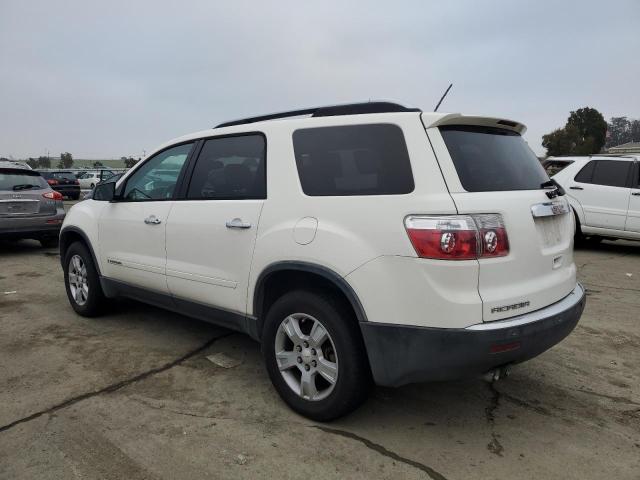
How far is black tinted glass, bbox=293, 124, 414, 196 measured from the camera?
265 cm

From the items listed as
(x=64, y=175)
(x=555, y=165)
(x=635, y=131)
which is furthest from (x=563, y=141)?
(x=555, y=165)

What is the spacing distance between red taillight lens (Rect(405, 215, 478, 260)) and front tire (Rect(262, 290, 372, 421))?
0.62 metres

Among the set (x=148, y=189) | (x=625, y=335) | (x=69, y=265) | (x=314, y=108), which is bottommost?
(x=625, y=335)

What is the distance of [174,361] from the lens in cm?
393

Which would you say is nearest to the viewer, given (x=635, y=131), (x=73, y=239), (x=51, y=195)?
(x=73, y=239)

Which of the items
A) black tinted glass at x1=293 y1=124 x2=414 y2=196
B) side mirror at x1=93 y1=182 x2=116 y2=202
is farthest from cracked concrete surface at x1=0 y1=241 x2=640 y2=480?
black tinted glass at x1=293 y1=124 x2=414 y2=196

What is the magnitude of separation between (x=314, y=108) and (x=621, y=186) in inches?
307

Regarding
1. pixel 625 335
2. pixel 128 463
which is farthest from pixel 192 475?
pixel 625 335

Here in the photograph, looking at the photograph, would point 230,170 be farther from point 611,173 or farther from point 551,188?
point 611,173

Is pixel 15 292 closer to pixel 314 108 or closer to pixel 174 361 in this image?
pixel 174 361

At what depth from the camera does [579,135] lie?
61.9m

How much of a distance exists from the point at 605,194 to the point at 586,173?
555 millimetres

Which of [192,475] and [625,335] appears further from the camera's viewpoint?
[625,335]

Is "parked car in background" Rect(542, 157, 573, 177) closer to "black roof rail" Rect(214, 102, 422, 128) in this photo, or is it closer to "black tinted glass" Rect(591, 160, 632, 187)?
"black tinted glass" Rect(591, 160, 632, 187)
